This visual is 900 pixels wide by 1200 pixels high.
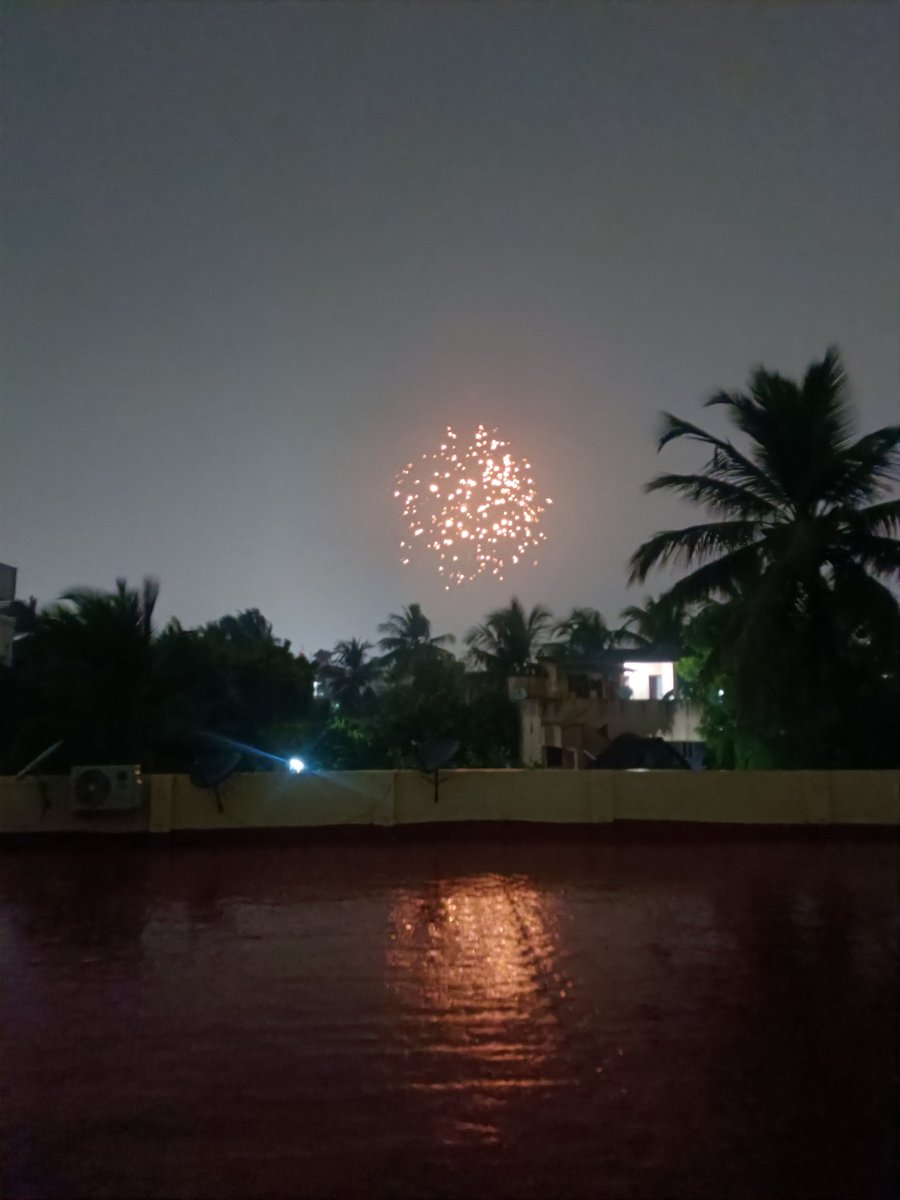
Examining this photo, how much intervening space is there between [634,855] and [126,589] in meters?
7.93

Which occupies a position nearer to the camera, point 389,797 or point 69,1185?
point 69,1185

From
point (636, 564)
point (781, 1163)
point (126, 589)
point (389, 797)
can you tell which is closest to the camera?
point (781, 1163)

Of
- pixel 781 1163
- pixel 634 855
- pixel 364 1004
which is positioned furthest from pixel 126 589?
pixel 781 1163

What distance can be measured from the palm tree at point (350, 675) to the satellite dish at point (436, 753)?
7757mm

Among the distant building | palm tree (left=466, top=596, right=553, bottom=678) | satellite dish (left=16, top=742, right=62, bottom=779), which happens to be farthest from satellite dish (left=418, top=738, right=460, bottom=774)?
the distant building

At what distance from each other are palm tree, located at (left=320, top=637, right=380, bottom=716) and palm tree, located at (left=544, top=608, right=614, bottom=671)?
43.2 feet

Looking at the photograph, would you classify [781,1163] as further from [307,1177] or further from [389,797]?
[389,797]

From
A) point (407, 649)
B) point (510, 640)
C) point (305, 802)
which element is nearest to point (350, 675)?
point (407, 649)

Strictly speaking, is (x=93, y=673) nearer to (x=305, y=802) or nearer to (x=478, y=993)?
(x=305, y=802)

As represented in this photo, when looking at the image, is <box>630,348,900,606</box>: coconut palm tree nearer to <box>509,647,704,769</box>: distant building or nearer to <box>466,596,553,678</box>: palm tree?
<box>509,647,704,769</box>: distant building

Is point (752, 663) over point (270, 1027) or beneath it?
over

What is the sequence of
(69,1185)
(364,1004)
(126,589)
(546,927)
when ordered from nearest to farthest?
(69,1185)
(364,1004)
(546,927)
(126,589)

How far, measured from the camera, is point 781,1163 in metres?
2.60

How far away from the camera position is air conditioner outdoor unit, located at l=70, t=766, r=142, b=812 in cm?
965
